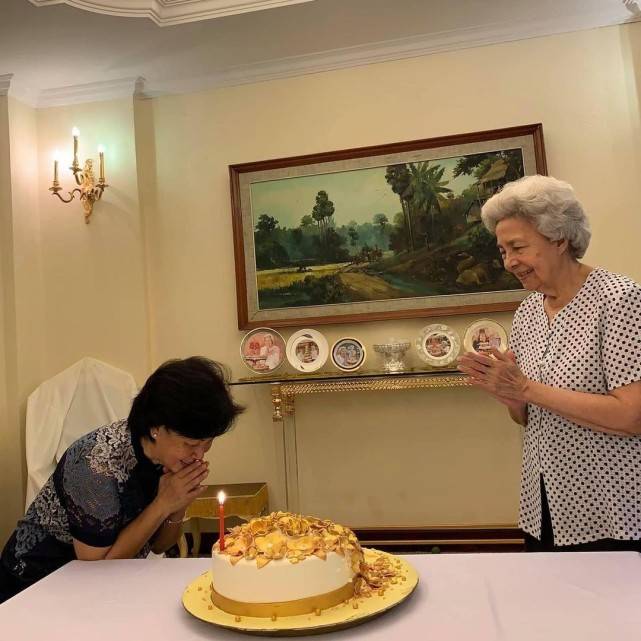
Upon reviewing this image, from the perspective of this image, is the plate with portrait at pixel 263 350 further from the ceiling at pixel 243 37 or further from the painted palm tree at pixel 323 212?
the ceiling at pixel 243 37

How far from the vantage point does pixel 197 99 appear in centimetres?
419

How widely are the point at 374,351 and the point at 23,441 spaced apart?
89.5 inches

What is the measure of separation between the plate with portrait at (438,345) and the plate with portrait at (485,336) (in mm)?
76

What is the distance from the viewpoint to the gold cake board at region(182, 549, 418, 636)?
1195mm

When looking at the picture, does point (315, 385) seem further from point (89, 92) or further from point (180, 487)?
point (89, 92)

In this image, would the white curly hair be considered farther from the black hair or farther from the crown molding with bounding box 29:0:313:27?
the crown molding with bounding box 29:0:313:27

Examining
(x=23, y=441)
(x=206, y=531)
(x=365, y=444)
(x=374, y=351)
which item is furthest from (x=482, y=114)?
(x=23, y=441)

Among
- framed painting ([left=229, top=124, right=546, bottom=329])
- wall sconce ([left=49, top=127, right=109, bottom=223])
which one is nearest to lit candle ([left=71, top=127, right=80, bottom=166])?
wall sconce ([left=49, top=127, right=109, bottom=223])

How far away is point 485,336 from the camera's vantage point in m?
3.62

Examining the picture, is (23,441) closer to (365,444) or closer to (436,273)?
(365,444)

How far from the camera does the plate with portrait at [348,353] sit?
3.79 metres

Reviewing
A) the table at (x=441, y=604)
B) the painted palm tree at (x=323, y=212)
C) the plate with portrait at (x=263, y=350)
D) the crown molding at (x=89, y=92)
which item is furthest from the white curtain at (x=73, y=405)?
the table at (x=441, y=604)

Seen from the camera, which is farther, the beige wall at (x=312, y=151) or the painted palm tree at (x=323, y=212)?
the painted palm tree at (x=323, y=212)

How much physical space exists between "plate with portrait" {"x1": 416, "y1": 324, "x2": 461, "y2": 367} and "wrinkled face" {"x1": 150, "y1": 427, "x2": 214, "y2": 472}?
2123mm
